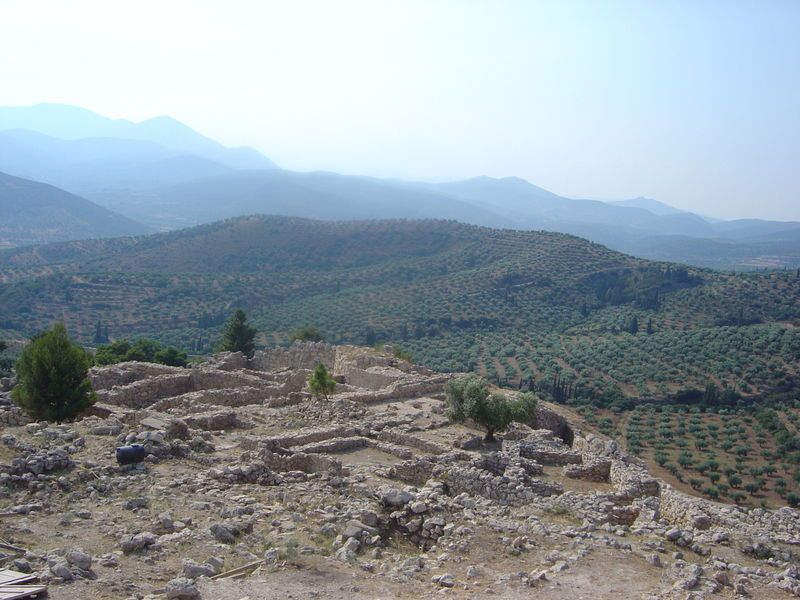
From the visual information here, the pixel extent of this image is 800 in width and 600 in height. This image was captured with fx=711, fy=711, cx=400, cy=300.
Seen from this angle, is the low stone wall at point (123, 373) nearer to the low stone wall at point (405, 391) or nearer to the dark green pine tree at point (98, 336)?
the low stone wall at point (405, 391)

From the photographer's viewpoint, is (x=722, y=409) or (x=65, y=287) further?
(x=65, y=287)

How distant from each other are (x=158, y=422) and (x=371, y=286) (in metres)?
80.9

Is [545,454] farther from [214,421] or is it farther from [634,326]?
[634,326]

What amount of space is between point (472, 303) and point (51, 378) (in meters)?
63.9

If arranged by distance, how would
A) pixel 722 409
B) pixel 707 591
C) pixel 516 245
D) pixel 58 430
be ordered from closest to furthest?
pixel 707 591 → pixel 58 430 → pixel 722 409 → pixel 516 245

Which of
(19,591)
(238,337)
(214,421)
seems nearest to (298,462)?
(214,421)

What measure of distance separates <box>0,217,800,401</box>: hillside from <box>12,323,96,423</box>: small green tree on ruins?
35.8 metres

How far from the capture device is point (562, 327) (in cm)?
7181

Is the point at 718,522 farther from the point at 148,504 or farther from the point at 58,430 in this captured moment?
the point at 58,430

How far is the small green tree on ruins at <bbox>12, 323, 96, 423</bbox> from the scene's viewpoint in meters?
17.8

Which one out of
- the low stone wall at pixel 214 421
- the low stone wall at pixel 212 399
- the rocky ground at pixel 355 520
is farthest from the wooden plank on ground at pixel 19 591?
the low stone wall at pixel 212 399

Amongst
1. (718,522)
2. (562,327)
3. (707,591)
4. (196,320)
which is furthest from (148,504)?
(196,320)

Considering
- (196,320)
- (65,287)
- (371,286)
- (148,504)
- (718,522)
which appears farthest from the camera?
(371,286)

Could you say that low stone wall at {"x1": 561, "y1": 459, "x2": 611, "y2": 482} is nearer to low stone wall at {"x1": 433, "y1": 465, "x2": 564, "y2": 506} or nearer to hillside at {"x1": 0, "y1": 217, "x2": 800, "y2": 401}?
low stone wall at {"x1": 433, "y1": 465, "x2": 564, "y2": 506}
